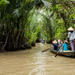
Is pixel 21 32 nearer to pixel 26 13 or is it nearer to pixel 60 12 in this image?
pixel 26 13

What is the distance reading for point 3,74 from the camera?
178 inches

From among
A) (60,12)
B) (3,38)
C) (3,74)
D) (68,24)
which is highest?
(60,12)

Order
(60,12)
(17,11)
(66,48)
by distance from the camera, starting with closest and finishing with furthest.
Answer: (66,48)
(17,11)
(60,12)

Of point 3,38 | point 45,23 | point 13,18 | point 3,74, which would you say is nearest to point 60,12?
point 13,18

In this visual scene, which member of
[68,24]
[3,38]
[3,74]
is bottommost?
[3,74]

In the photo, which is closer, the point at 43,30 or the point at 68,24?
the point at 68,24

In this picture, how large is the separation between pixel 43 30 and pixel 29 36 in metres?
14.2

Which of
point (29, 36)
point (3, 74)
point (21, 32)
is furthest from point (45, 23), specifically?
point (3, 74)

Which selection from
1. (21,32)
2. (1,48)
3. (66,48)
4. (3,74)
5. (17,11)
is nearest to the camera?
(3,74)

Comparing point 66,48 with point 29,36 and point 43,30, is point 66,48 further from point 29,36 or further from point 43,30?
point 43,30

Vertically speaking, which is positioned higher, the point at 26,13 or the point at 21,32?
the point at 26,13

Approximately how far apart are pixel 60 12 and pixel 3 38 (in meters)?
5.93

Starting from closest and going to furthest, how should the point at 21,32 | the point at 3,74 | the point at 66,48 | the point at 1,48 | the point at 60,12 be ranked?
the point at 3,74, the point at 66,48, the point at 1,48, the point at 21,32, the point at 60,12

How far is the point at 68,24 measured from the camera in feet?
46.8
